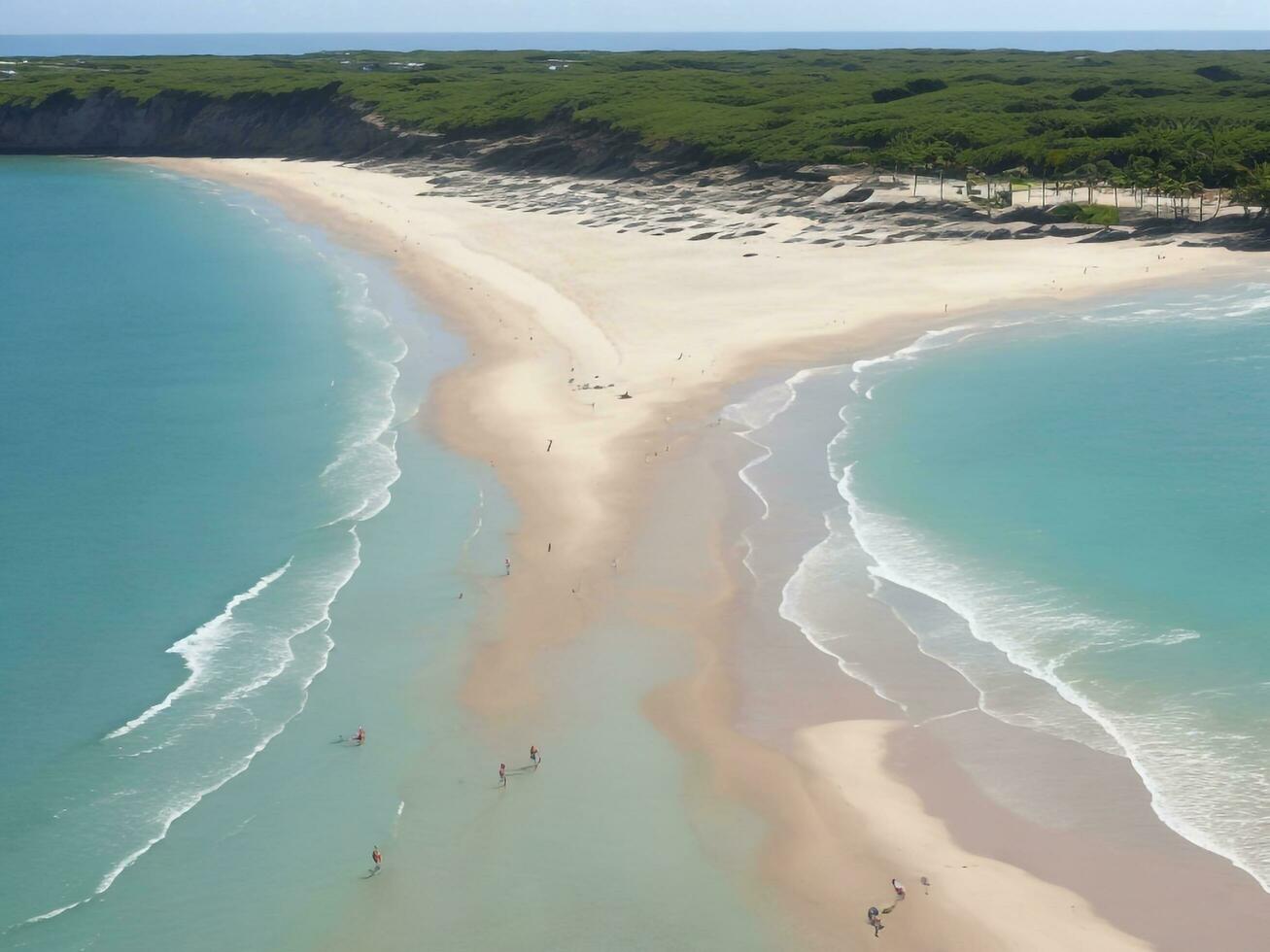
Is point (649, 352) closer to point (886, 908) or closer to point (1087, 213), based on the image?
point (1087, 213)

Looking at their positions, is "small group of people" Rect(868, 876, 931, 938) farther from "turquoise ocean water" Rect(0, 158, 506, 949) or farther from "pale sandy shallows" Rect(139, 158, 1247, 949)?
"turquoise ocean water" Rect(0, 158, 506, 949)

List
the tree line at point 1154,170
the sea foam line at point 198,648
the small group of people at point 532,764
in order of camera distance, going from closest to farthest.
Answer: the small group of people at point 532,764, the sea foam line at point 198,648, the tree line at point 1154,170

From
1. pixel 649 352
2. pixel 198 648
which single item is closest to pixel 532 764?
pixel 198 648

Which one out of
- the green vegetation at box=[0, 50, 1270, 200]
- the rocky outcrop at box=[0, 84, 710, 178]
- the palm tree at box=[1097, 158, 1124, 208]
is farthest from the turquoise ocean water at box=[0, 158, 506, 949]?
the rocky outcrop at box=[0, 84, 710, 178]

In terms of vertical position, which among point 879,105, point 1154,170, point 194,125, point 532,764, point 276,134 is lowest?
point 532,764

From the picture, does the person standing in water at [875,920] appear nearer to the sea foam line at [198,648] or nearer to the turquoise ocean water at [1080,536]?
the turquoise ocean water at [1080,536]

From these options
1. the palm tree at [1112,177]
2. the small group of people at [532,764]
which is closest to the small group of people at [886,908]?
the small group of people at [532,764]
